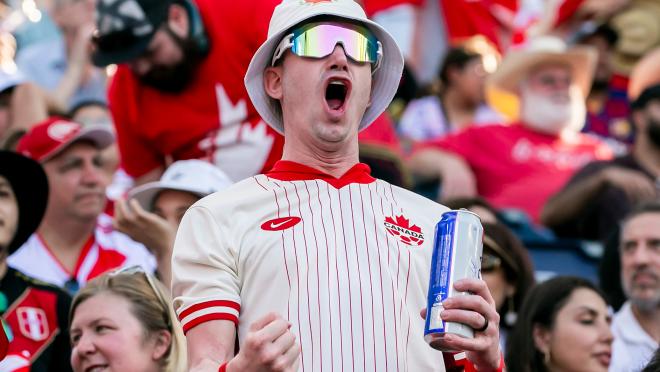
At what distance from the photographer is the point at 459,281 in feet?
11.7

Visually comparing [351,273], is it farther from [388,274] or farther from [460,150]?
[460,150]

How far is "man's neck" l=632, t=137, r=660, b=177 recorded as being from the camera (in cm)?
896

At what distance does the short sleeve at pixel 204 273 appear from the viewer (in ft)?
12.1

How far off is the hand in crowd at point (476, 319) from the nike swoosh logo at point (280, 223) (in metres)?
0.41

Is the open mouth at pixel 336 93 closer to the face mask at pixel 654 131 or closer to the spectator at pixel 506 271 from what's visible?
the spectator at pixel 506 271

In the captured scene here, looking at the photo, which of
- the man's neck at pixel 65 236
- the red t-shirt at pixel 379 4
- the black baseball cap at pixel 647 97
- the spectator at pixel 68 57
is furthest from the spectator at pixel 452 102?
the man's neck at pixel 65 236

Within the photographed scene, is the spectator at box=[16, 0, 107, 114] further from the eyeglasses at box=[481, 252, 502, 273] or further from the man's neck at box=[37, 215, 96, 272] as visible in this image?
the eyeglasses at box=[481, 252, 502, 273]

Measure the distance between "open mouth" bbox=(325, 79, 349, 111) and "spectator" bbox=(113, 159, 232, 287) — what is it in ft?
7.05

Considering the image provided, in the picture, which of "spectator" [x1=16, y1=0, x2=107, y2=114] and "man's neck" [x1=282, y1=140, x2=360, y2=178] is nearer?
"man's neck" [x1=282, y1=140, x2=360, y2=178]

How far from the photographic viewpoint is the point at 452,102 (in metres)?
11.2

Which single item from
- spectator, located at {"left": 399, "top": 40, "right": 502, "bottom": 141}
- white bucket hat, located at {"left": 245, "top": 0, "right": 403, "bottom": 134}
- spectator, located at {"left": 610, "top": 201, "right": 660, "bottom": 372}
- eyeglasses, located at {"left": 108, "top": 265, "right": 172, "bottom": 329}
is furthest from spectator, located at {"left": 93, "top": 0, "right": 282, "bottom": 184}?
spectator, located at {"left": 399, "top": 40, "right": 502, "bottom": 141}

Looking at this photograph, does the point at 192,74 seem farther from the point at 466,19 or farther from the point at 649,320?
the point at 466,19

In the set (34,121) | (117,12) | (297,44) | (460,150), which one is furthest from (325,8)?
(460,150)

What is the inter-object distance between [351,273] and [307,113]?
506 mm
